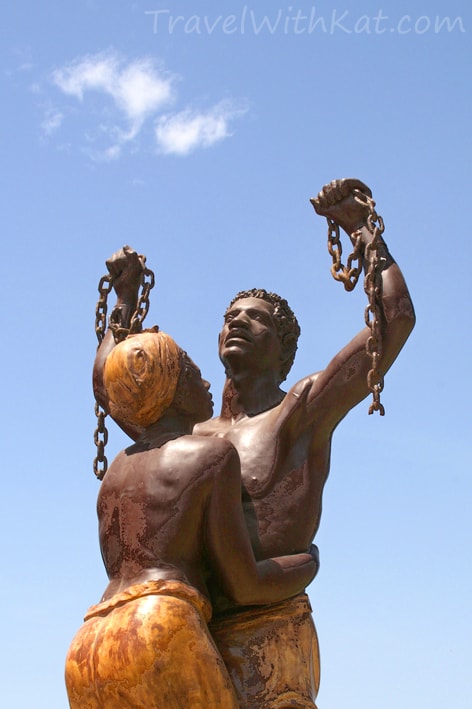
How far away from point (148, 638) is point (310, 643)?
3.54ft

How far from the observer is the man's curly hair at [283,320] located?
7301 mm

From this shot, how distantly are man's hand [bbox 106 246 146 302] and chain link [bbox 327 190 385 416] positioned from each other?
56.3 inches

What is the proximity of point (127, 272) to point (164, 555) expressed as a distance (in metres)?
2.25

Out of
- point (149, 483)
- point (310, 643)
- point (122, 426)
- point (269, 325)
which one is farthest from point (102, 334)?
point (310, 643)

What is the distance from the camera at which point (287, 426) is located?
22.4ft

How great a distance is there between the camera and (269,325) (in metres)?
7.26

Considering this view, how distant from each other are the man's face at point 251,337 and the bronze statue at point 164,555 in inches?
17.2

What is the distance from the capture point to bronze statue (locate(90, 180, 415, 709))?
21.0ft

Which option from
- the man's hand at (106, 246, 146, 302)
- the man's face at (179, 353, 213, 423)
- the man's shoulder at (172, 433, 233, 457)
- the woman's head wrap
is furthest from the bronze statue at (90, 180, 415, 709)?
the man's hand at (106, 246, 146, 302)

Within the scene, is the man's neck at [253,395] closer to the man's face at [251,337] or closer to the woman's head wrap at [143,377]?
the man's face at [251,337]

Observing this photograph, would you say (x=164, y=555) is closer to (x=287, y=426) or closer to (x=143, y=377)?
(x=143, y=377)

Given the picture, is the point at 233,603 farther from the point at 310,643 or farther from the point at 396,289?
the point at 396,289

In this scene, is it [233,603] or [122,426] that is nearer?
[233,603]

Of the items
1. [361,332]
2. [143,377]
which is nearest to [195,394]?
[143,377]
